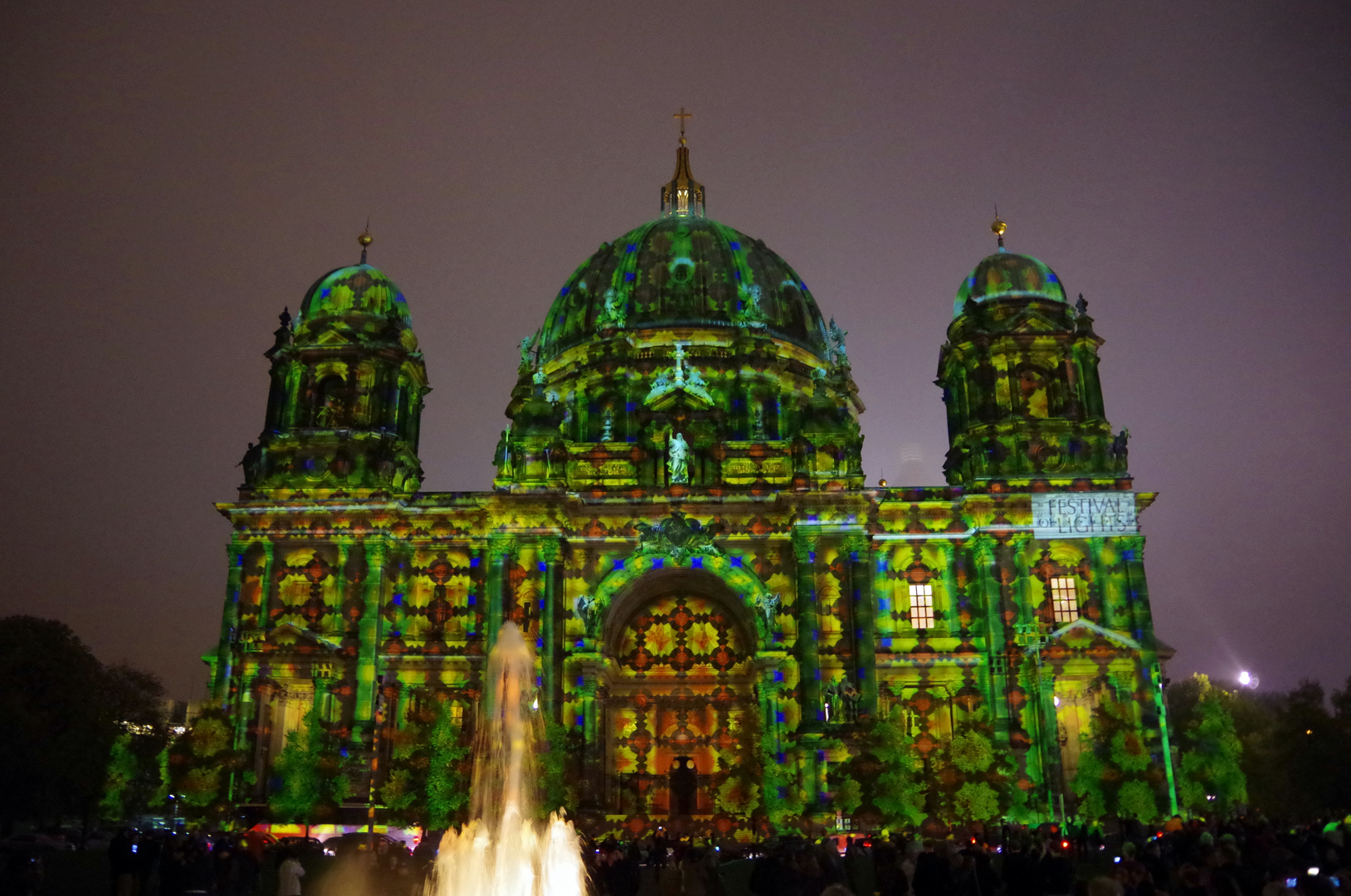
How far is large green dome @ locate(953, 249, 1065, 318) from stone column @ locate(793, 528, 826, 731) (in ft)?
56.5

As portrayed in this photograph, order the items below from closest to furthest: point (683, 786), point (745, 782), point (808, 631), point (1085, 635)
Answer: point (745, 782) → point (1085, 635) → point (808, 631) → point (683, 786)

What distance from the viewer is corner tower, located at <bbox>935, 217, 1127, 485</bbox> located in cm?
5809

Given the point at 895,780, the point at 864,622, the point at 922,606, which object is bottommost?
the point at 895,780

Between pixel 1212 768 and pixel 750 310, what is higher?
pixel 750 310

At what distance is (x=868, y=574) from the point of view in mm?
54656

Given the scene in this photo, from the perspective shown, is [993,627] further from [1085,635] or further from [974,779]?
[974,779]

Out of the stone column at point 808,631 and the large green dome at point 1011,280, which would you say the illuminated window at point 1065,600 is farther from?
the large green dome at point 1011,280

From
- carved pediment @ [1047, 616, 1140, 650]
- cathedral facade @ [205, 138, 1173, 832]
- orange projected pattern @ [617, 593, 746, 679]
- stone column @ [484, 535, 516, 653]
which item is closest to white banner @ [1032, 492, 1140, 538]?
cathedral facade @ [205, 138, 1173, 832]

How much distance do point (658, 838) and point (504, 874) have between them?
8.24 m

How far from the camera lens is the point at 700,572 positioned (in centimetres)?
5694

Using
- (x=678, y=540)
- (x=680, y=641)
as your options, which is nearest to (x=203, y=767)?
(x=678, y=540)

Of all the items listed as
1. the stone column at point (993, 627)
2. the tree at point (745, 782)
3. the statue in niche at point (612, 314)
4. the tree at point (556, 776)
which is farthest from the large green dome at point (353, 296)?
the stone column at point (993, 627)

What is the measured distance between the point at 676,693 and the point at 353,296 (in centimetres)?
2686

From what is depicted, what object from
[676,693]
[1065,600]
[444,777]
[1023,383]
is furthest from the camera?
[1023,383]
